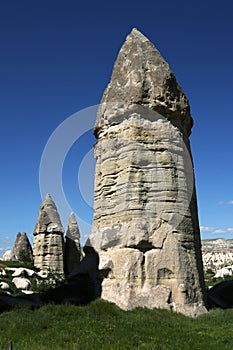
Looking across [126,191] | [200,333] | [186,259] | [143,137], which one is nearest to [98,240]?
[126,191]

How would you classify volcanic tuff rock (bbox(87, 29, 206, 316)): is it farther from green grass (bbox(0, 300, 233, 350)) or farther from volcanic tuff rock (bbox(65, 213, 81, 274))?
volcanic tuff rock (bbox(65, 213, 81, 274))

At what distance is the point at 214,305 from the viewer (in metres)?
11.8

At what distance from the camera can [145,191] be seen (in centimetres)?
1121

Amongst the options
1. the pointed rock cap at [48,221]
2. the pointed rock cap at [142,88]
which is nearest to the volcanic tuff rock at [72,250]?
the pointed rock cap at [48,221]

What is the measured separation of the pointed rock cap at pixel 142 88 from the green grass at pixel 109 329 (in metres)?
6.06

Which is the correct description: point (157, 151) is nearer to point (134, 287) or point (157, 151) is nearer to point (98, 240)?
point (98, 240)

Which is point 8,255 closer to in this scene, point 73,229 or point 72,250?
point 73,229

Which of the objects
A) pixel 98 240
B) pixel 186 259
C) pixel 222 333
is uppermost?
pixel 98 240

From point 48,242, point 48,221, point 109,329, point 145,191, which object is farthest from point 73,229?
point 109,329

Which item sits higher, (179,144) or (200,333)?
(179,144)

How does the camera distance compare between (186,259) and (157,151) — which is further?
(157,151)

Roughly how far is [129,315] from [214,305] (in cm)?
394

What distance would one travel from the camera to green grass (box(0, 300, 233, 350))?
6496 mm

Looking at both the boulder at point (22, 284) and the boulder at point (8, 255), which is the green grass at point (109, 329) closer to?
the boulder at point (22, 284)
